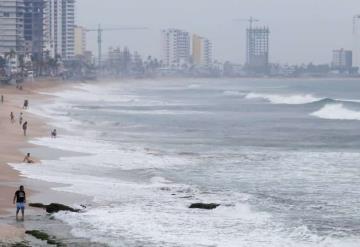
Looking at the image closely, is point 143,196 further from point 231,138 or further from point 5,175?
point 231,138

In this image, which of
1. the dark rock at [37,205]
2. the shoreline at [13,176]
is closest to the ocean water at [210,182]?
the shoreline at [13,176]

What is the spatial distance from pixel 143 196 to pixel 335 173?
8831mm

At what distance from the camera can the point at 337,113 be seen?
74938mm

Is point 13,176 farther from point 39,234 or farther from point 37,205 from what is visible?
point 39,234

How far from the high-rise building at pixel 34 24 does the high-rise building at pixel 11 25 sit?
1558 millimetres

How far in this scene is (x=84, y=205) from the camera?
22516mm

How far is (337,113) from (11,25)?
127765 mm

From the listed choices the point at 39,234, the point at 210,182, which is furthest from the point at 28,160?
the point at 39,234

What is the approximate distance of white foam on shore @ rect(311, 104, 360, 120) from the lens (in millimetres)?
69463

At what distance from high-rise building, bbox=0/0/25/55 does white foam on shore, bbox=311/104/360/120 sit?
115 meters

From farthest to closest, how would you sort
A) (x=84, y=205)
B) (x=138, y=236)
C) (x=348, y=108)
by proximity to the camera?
(x=348, y=108)
(x=84, y=205)
(x=138, y=236)

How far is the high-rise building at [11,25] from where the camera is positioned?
617ft

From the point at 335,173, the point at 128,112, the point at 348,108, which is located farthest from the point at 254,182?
the point at 348,108

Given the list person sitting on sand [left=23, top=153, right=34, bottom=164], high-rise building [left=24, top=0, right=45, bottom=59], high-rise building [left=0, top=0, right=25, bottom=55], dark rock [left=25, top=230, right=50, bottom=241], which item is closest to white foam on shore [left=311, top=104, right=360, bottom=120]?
person sitting on sand [left=23, top=153, right=34, bottom=164]
